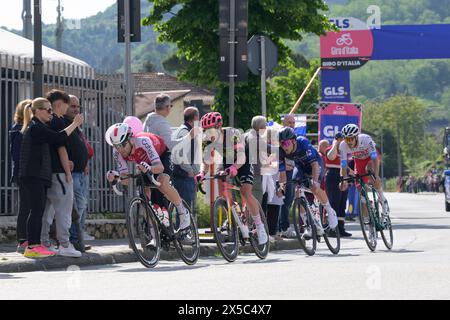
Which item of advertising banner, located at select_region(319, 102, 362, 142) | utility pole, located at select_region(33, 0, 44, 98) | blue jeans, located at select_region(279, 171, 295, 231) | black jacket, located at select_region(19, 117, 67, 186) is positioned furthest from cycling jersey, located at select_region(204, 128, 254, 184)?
advertising banner, located at select_region(319, 102, 362, 142)

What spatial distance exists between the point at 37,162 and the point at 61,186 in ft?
1.42

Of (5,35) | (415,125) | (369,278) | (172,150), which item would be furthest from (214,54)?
(415,125)

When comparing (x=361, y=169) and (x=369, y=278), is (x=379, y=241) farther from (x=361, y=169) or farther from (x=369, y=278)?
(x=369, y=278)

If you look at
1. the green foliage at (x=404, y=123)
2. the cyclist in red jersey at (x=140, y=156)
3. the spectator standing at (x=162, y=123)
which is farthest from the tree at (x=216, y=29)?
the green foliage at (x=404, y=123)

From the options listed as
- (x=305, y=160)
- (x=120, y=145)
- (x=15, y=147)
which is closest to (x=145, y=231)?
(x=120, y=145)

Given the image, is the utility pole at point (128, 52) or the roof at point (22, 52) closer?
the utility pole at point (128, 52)

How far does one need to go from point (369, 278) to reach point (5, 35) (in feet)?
38.7

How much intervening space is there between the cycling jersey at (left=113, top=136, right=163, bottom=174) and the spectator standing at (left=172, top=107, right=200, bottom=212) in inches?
61.7

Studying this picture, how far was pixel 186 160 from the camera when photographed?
15.4 m

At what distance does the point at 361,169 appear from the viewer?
1738cm

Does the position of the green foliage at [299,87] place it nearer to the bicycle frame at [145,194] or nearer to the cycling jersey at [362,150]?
the cycling jersey at [362,150]

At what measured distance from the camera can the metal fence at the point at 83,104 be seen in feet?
58.3

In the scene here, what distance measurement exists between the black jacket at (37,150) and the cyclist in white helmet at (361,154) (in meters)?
4.78

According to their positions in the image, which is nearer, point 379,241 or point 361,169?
point 361,169
